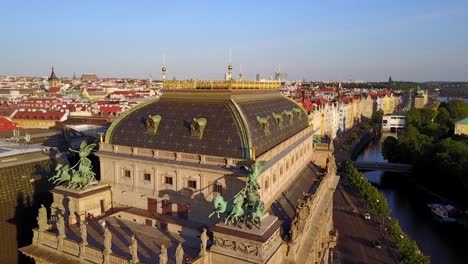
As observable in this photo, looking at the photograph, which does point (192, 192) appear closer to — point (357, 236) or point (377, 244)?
point (377, 244)

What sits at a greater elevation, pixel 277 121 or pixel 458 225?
pixel 277 121

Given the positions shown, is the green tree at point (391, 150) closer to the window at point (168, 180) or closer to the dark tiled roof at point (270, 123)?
the dark tiled roof at point (270, 123)

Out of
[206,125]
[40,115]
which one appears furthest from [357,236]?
[40,115]

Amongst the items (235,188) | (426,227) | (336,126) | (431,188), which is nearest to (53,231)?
(235,188)

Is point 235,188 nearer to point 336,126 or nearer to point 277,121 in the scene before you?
point 277,121

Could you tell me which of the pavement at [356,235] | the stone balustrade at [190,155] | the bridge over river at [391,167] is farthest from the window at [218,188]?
the bridge over river at [391,167]

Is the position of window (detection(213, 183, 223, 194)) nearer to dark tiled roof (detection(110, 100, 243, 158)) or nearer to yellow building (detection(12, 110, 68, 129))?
dark tiled roof (detection(110, 100, 243, 158))
